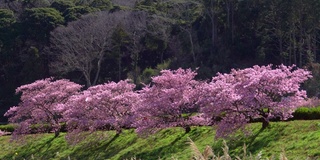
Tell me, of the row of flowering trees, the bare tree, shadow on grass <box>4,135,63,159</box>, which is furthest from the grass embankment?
the bare tree

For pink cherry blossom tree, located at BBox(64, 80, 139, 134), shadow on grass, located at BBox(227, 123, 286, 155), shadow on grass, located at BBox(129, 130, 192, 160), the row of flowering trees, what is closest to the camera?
shadow on grass, located at BBox(227, 123, 286, 155)

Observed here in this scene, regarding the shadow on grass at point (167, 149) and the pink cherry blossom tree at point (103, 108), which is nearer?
the shadow on grass at point (167, 149)

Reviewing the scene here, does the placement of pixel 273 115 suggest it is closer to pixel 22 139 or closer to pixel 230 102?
pixel 230 102

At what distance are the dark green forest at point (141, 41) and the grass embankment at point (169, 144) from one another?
14.6m

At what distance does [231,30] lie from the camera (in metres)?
37.3

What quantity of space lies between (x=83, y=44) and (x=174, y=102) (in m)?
22.7

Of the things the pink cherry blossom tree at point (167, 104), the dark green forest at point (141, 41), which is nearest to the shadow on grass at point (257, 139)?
the pink cherry blossom tree at point (167, 104)

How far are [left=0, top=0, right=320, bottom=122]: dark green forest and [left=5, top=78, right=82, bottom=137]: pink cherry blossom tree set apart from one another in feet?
41.2

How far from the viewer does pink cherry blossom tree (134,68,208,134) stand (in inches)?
683

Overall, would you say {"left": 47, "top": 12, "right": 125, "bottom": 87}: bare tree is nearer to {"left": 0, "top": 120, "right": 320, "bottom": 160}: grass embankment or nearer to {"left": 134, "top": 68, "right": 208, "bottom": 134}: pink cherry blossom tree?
{"left": 0, "top": 120, "right": 320, "bottom": 160}: grass embankment

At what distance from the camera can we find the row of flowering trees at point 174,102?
14.4m

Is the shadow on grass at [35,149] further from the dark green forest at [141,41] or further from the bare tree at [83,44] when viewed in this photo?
the bare tree at [83,44]

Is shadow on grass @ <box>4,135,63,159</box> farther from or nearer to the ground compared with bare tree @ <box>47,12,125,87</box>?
nearer to the ground

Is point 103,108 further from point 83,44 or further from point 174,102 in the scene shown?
point 83,44
